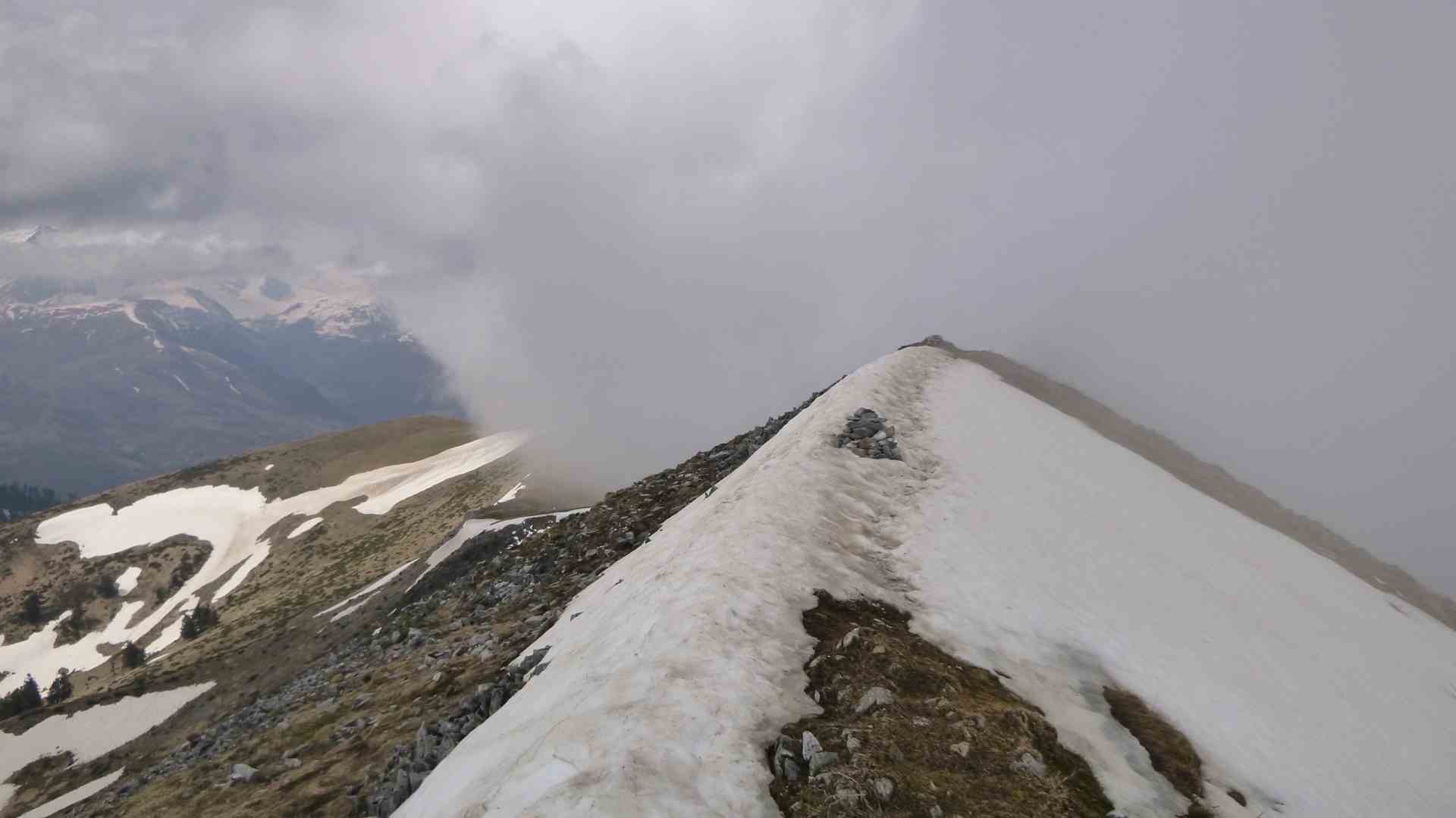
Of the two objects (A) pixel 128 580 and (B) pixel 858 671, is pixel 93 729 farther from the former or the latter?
(A) pixel 128 580

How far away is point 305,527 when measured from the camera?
417 feet

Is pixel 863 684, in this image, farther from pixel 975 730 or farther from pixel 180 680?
pixel 180 680

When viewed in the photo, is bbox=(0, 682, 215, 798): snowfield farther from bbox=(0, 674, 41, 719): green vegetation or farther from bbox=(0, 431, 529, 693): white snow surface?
bbox=(0, 431, 529, 693): white snow surface

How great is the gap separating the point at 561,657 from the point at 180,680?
62.8m

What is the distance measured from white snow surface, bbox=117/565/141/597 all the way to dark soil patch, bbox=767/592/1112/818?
15519 cm

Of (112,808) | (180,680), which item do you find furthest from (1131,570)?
(180,680)

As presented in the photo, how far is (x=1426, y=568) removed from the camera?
171250mm

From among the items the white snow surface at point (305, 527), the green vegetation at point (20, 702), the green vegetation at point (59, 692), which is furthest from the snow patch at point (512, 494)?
the green vegetation at point (20, 702)

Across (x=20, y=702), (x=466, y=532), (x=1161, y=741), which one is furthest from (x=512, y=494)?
(x=1161, y=741)

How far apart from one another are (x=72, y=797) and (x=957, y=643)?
44.6 m

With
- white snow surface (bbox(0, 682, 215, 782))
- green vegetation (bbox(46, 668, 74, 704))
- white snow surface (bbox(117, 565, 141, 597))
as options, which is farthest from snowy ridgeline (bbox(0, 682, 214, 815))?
white snow surface (bbox(117, 565, 141, 597))

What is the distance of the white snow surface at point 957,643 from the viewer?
8.83 metres

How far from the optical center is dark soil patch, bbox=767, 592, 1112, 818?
8.36 metres

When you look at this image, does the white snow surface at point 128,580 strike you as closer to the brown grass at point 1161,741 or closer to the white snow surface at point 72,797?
the white snow surface at point 72,797
